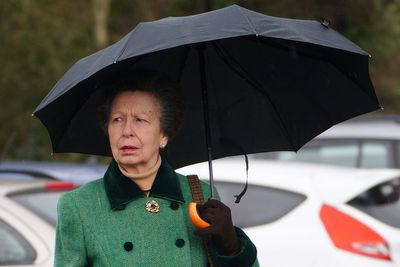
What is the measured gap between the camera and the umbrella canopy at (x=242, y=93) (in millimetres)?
3688

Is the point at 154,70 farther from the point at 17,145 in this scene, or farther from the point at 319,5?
the point at 17,145

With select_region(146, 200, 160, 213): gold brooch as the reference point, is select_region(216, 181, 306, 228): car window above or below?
above

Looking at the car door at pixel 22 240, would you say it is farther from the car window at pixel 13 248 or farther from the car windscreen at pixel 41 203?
the car windscreen at pixel 41 203

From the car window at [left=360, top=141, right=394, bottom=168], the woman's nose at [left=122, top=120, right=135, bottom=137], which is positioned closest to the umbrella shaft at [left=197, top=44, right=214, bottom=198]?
the woman's nose at [left=122, top=120, right=135, bottom=137]

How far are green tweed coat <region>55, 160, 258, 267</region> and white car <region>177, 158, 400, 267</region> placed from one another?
2969 mm

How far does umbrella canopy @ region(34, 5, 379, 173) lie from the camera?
369 cm

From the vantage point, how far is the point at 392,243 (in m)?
6.46

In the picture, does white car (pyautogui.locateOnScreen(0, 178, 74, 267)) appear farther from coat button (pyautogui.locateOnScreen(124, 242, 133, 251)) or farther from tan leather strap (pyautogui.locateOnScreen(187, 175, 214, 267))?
coat button (pyautogui.locateOnScreen(124, 242, 133, 251))

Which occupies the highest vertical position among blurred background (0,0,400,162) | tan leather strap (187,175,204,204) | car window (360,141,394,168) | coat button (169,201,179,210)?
blurred background (0,0,400,162)

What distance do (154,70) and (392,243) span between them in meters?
3.20

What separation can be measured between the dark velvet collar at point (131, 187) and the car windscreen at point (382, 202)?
3.31m

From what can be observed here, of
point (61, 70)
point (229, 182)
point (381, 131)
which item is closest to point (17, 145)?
point (61, 70)

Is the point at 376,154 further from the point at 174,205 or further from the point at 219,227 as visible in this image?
the point at 219,227

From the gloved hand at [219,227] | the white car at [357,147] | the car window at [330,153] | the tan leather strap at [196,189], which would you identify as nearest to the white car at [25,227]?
the tan leather strap at [196,189]
